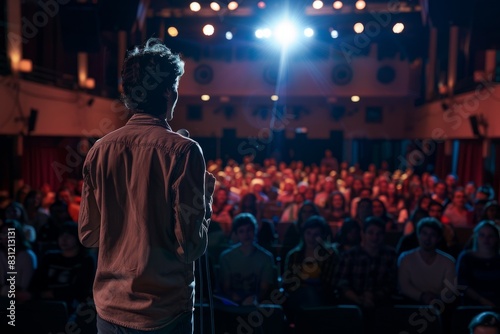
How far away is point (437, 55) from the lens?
14.2 meters

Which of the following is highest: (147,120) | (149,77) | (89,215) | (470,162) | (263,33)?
(263,33)

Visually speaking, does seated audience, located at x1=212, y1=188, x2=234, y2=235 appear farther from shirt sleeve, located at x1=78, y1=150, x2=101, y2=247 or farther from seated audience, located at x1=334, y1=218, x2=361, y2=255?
shirt sleeve, located at x1=78, y1=150, x2=101, y2=247

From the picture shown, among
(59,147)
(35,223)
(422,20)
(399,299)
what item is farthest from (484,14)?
(59,147)

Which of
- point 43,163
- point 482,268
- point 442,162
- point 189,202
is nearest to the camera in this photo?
point 189,202

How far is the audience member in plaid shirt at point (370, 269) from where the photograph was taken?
4.22 meters

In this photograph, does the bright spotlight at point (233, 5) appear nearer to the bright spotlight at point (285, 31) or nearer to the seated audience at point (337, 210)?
the bright spotlight at point (285, 31)

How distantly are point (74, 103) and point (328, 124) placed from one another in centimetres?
983

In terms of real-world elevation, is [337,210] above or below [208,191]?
below

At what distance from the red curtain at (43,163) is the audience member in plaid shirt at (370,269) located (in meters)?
7.09

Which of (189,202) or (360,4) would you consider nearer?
(189,202)

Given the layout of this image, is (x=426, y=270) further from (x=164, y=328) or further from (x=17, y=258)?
(x=17, y=258)

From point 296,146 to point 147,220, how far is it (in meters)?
17.6

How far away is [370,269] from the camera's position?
425 cm

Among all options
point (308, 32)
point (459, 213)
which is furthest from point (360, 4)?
point (459, 213)
